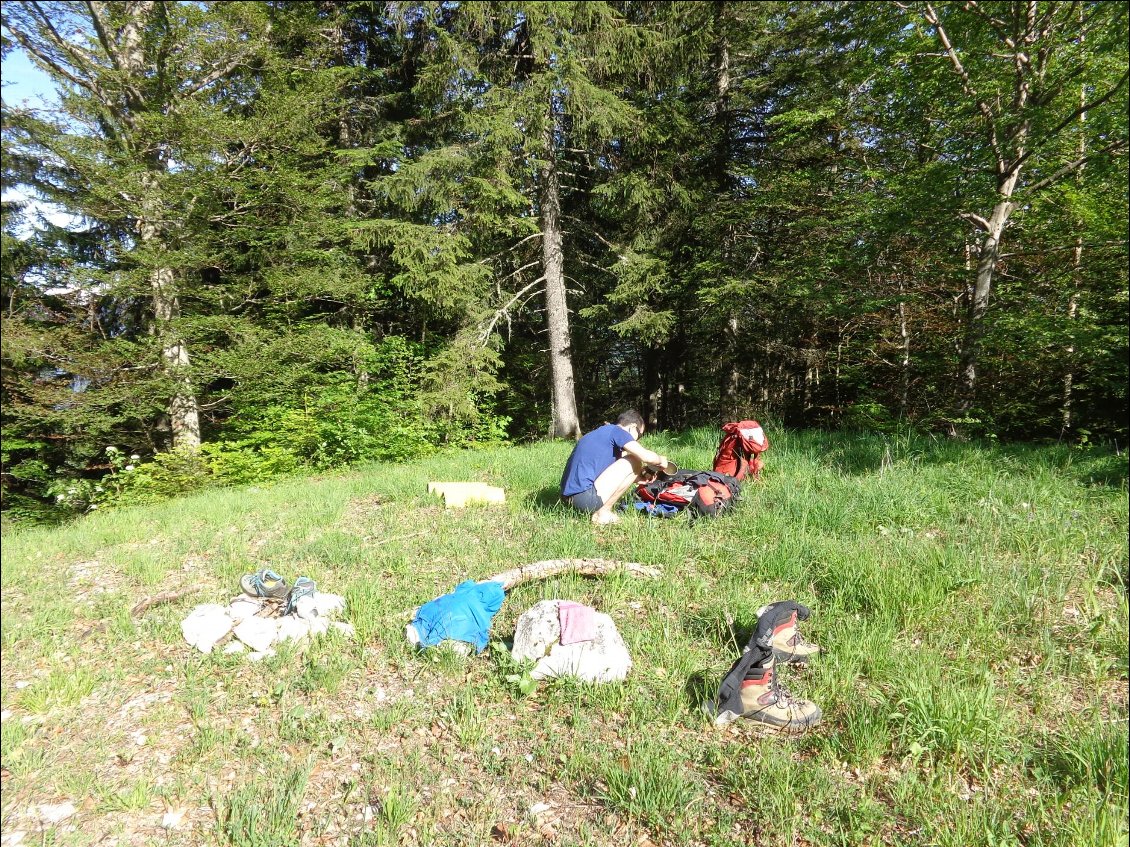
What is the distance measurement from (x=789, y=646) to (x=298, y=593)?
2.67m

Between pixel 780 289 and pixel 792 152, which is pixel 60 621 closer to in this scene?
pixel 780 289

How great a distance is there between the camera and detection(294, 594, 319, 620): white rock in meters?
3.03

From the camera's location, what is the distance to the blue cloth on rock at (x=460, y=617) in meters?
2.80

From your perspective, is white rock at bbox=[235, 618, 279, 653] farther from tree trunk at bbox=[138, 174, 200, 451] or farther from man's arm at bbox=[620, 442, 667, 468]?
tree trunk at bbox=[138, 174, 200, 451]

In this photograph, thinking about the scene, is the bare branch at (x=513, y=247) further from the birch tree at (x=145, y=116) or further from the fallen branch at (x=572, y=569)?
the fallen branch at (x=572, y=569)

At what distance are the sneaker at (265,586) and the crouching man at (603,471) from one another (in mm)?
2312

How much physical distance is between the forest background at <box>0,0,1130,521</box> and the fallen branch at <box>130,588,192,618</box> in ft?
10.9

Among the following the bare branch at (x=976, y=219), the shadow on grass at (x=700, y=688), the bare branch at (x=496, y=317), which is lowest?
the shadow on grass at (x=700, y=688)

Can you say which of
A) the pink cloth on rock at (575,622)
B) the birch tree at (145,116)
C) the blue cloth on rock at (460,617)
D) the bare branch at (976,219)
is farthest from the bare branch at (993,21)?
the birch tree at (145,116)

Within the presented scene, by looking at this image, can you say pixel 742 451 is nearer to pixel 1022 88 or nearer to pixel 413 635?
pixel 413 635

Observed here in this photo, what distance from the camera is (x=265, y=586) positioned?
3229mm

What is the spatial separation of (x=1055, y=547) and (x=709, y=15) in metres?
11.0

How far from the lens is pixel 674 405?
1573 centimetres

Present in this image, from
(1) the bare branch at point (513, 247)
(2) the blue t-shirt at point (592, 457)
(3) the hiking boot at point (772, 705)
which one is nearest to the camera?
(3) the hiking boot at point (772, 705)
